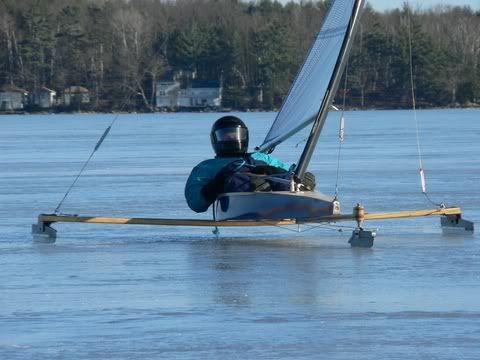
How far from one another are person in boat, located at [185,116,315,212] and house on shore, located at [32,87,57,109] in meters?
94.9

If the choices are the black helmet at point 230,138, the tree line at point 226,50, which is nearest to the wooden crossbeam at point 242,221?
the black helmet at point 230,138

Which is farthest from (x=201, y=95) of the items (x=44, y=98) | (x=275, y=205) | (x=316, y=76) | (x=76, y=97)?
(x=275, y=205)

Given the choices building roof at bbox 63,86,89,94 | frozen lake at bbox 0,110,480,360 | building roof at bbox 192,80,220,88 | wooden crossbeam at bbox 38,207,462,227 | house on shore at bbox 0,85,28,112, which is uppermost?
wooden crossbeam at bbox 38,207,462,227

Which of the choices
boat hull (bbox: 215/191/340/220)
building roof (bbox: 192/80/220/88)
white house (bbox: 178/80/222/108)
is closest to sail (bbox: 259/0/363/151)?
boat hull (bbox: 215/191/340/220)

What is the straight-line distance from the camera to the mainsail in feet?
43.5

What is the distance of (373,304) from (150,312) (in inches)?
51.6

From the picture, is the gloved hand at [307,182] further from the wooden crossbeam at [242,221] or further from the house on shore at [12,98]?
the house on shore at [12,98]

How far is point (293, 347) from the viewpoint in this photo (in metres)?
7.49

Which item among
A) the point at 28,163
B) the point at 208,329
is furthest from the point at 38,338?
the point at 28,163

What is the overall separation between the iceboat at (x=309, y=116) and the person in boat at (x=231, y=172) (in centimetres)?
12

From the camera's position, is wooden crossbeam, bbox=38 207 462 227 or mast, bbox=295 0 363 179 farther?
mast, bbox=295 0 363 179

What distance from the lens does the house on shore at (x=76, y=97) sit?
4193 inches

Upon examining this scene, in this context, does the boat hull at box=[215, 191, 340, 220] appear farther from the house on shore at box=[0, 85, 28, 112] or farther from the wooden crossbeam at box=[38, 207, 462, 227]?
the house on shore at box=[0, 85, 28, 112]

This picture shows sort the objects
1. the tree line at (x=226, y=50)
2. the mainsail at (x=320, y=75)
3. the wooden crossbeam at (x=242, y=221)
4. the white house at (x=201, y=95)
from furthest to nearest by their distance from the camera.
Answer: the white house at (x=201, y=95) < the tree line at (x=226, y=50) < the mainsail at (x=320, y=75) < the wooden crossbeam at (x=242, y=221)
